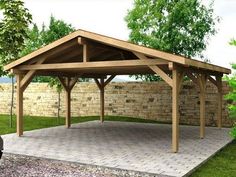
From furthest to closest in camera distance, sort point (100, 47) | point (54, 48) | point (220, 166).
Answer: point (54, 48)
point (100, 47)
point (220, 166)

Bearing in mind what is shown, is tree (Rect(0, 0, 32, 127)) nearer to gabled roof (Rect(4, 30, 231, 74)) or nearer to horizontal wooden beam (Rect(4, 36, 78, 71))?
gabled roof (Rect(4, 30, 231, 74))

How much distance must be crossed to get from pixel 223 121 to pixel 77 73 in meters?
7.30

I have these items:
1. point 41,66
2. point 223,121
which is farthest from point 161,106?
point 41,66

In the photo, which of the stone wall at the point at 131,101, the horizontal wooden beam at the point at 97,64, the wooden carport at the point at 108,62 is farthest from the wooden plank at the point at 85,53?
the stone wall at the point at 131,101

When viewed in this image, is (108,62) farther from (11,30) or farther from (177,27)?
(177,27)

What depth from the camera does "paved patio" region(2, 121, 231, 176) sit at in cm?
821

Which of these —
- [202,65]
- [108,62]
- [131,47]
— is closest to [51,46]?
[108,62]

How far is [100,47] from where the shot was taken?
11141 mm

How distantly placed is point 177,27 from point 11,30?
10.5 metres

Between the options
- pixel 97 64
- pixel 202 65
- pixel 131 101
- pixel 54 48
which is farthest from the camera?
pixel 131 101

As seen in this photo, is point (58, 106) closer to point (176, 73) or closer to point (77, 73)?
point (77, 73)

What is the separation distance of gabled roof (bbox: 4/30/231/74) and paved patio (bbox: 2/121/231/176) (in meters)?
2.47

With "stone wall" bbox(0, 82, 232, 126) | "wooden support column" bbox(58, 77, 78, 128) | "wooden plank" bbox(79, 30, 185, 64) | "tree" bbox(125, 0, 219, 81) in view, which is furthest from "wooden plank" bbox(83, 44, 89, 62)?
"tree" bbox(125, 0, 219, 81)

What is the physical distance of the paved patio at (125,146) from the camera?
26.9ft
